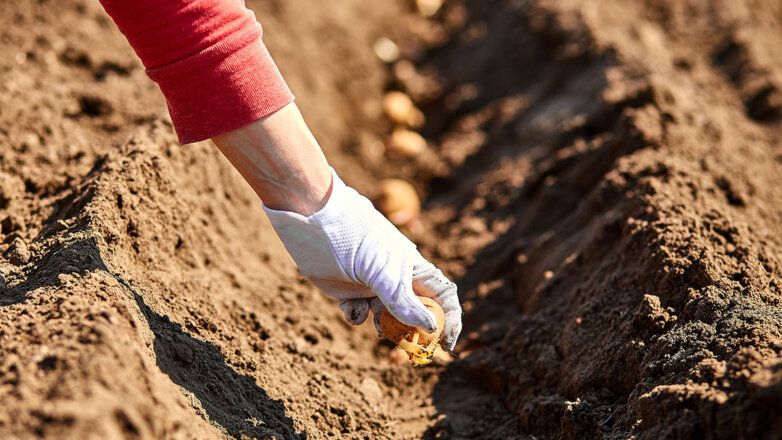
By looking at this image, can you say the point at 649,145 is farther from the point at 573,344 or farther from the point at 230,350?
the point at 230,350

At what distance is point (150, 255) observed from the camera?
2434 millimetres

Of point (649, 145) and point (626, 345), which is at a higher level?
point (649, 145)

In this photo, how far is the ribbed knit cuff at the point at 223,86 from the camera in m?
1.83

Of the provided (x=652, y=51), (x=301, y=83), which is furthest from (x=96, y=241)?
(x=652, y=51)

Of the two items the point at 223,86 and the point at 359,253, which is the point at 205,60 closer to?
the point at 223,86

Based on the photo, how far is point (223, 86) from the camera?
185 centimetres

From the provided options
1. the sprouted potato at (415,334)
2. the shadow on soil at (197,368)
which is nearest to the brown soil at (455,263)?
the shadow on soil at (197,368)

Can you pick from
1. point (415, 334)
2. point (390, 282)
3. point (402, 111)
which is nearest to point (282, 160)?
point (390, 282)

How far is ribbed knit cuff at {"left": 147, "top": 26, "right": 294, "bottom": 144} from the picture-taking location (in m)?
1.83

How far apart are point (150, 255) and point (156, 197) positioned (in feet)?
0.87

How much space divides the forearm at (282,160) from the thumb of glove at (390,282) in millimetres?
220

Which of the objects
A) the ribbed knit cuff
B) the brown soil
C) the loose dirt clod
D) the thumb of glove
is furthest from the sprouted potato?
the loose dirt clod

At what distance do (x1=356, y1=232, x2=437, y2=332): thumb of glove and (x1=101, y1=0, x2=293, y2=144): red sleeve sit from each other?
534mm

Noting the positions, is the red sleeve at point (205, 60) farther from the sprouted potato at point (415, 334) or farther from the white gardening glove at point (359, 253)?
the sprouted potato at point (415, 334)
